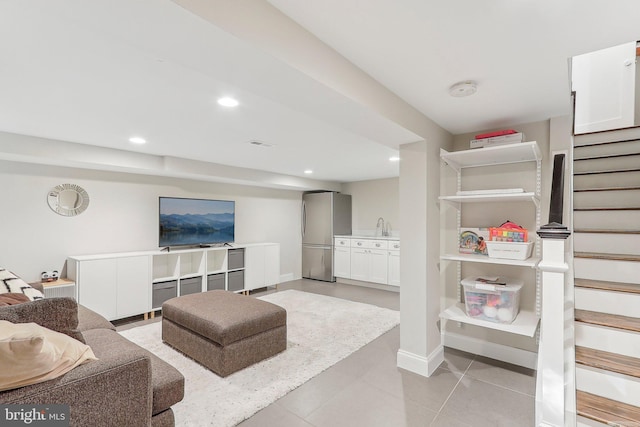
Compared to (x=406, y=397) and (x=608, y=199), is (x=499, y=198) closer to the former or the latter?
(x=608, y=199)

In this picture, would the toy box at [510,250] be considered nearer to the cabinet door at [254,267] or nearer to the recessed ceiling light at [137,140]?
the recessed ceiling light at [137,140]

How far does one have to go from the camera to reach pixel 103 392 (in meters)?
1.25

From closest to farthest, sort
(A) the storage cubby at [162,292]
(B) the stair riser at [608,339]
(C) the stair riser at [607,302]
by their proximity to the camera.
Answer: (B) the stair riser at [608,339] < (C) the stair riser at [607,302] < (A) the storage cubby at [162,292]

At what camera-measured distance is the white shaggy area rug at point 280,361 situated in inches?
82.3

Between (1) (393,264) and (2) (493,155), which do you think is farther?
(1) (393,264)

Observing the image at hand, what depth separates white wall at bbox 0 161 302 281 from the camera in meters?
3.42

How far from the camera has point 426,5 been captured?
1.22m

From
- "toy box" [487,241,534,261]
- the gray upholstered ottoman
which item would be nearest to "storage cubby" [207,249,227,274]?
the gray upholstered ottoman

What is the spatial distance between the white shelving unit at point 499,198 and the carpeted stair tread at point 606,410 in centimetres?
63

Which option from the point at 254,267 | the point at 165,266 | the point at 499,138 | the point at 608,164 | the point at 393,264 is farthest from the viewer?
the point at 393,264

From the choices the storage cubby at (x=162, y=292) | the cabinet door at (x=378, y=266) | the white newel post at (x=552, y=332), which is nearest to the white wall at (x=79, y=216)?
the storage cubby at (x=162, y=292)

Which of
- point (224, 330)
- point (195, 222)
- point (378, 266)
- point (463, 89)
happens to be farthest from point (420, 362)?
point (195, 222)

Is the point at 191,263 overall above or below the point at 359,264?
above

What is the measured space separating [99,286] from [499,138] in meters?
4.60
